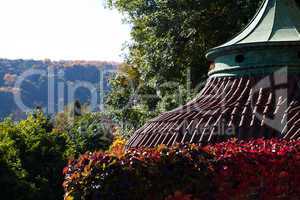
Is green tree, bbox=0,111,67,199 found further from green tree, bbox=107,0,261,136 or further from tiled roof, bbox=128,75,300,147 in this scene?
green tree, bbox=107,0,261,136

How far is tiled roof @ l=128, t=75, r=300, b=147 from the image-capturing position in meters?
8.07

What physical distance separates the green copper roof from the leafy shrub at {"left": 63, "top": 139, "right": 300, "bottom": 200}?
343cm

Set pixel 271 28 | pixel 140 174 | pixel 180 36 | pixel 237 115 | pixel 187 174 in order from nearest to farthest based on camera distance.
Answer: pixel 140 174 < pixel 187 174 < pixel 237 115 < pixel 271 28 < pixel 180 36

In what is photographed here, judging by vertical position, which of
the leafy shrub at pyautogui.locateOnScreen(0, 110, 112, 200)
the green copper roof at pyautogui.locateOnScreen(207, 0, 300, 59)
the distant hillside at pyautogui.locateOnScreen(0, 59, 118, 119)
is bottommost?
the distant hillside at pyautogui.locateOnScreen(0, 59, 118, 119)

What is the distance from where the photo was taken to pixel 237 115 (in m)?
8.32

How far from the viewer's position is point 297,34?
9.16 meters

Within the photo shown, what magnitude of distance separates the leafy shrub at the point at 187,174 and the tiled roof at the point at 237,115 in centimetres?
199

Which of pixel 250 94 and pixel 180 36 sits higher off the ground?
pixel 180 36

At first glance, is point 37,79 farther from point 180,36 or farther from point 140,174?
point 140,174

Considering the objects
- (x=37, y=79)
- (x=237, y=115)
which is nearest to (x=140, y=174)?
(x=237, y=115)

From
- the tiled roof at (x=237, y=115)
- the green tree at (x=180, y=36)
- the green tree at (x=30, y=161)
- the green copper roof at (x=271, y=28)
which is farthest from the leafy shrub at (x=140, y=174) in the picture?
the green tree at (x=180, y=36)

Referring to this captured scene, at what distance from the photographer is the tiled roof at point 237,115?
807 centimetres

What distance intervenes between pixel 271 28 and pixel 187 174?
4.65 m

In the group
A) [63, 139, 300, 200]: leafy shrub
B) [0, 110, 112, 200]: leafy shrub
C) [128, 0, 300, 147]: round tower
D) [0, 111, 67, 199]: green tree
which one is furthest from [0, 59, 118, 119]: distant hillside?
[63, 139, 300, 200]: leafy shrub
